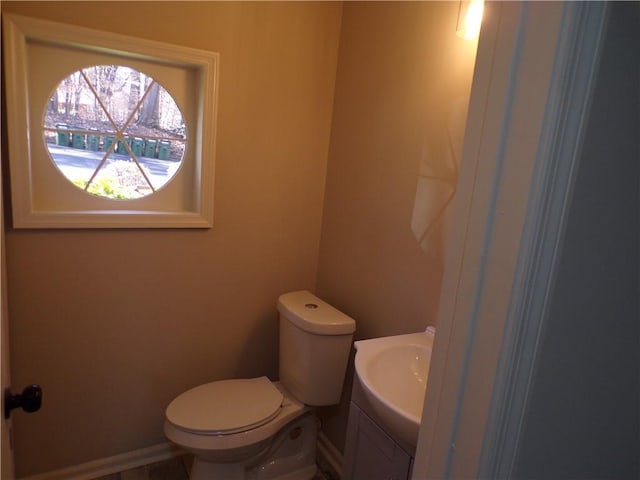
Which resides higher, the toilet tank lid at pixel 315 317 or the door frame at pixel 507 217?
the door frame at pixel 507 217

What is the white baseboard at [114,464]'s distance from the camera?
1.69m

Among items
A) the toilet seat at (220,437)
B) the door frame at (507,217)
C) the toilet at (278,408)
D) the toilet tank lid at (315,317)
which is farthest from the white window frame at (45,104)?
the door frame at (507,217)

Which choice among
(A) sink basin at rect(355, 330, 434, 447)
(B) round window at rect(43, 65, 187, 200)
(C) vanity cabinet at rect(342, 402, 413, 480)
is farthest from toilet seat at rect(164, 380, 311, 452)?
(B) round window at rect(43, 65, 187, 200)

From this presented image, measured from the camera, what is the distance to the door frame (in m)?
0.44

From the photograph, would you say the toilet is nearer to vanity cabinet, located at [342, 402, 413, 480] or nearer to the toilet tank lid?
the toilet tank lid

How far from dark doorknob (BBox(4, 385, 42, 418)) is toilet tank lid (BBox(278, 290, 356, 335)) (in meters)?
0.99

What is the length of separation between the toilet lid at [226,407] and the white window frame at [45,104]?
72cm

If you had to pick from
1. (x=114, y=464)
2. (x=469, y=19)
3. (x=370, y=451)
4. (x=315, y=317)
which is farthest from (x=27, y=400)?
(x=469, y=19)

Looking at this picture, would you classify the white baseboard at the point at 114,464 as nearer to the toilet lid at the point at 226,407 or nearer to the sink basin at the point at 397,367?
the toilet lid at the point at 226,407

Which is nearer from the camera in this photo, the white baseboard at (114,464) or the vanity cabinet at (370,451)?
the vanity cabinet at (370,451)

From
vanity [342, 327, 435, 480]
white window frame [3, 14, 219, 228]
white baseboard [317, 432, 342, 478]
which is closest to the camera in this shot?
vanity [342, 327, 435, 480]

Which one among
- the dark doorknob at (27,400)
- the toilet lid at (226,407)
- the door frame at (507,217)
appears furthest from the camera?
the toilet lid at (226,407)

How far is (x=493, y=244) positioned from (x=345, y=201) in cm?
140

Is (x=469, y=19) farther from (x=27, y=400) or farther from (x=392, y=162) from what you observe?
(x=27, y=400)
